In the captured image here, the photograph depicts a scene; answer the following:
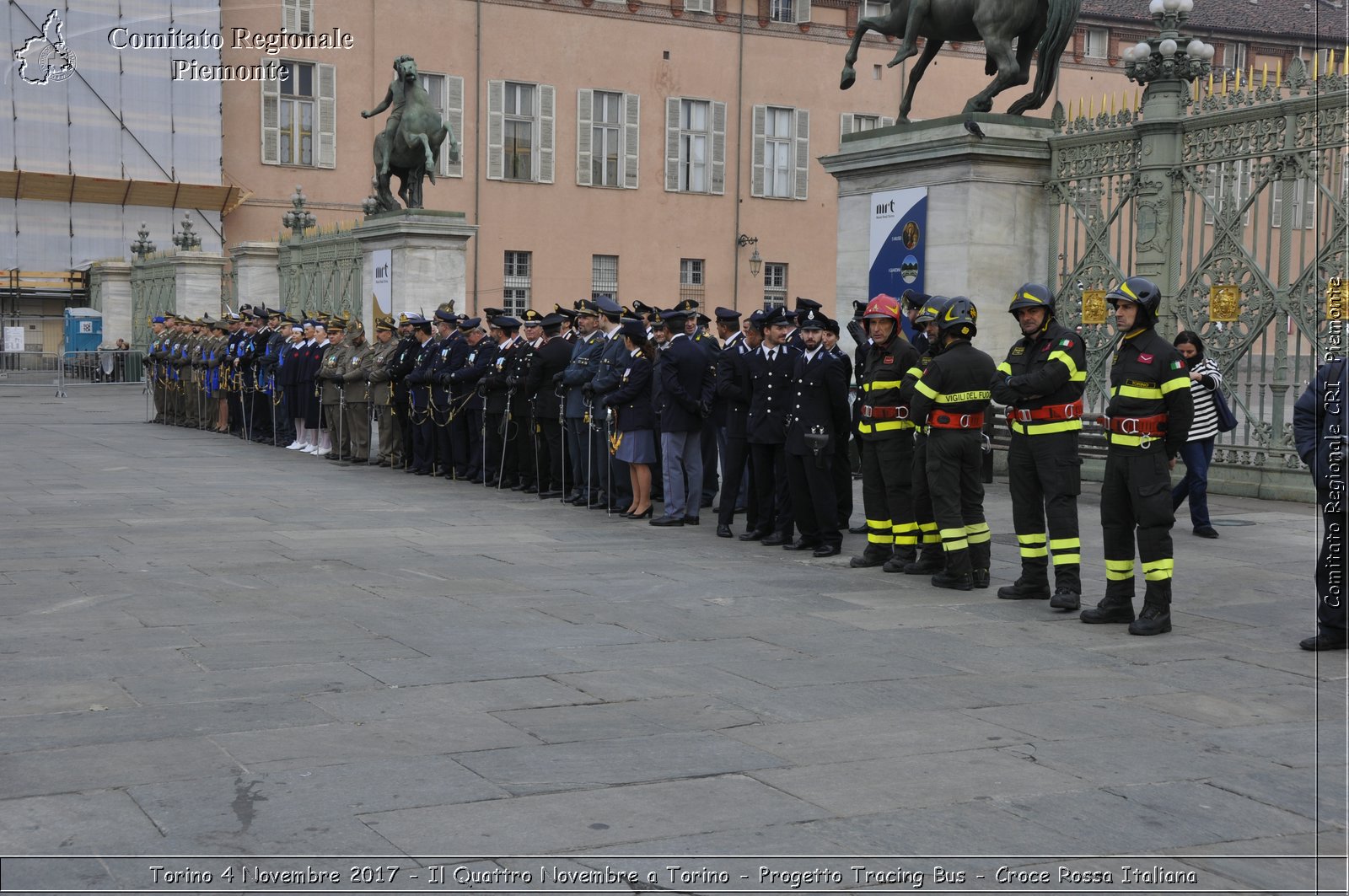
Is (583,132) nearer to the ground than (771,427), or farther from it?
farther from it

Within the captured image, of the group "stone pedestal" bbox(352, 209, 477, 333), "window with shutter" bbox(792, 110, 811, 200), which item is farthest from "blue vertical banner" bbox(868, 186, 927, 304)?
"window with shutter" bbox(792, 110, 811, 200)

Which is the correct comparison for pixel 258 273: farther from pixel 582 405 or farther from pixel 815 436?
pixel 815 436

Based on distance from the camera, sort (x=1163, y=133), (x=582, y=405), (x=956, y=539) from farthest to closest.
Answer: (x=1163, y=133) < (x=582, y=405) < (x=956, y=539)

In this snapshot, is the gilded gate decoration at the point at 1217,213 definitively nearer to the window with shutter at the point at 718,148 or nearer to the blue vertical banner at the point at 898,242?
the blue vertical banner at the point at 898,242

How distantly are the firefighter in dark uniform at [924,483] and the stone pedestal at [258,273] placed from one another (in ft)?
79.2

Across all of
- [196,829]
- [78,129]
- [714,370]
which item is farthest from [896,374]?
[78,129]

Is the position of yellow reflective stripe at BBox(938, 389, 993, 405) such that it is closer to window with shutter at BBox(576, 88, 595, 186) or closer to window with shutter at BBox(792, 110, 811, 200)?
window with shutter at BBox(576, 88, 595, 186)

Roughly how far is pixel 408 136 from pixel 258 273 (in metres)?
10.5

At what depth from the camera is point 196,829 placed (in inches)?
192

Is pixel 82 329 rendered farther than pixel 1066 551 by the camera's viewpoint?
Yes

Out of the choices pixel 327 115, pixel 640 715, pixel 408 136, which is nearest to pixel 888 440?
pixel 640 715

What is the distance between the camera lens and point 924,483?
10.3 metres

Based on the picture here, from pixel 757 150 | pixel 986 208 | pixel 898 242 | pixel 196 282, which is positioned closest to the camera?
pixel 986 208

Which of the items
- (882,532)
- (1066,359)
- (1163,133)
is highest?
(1163,133)
